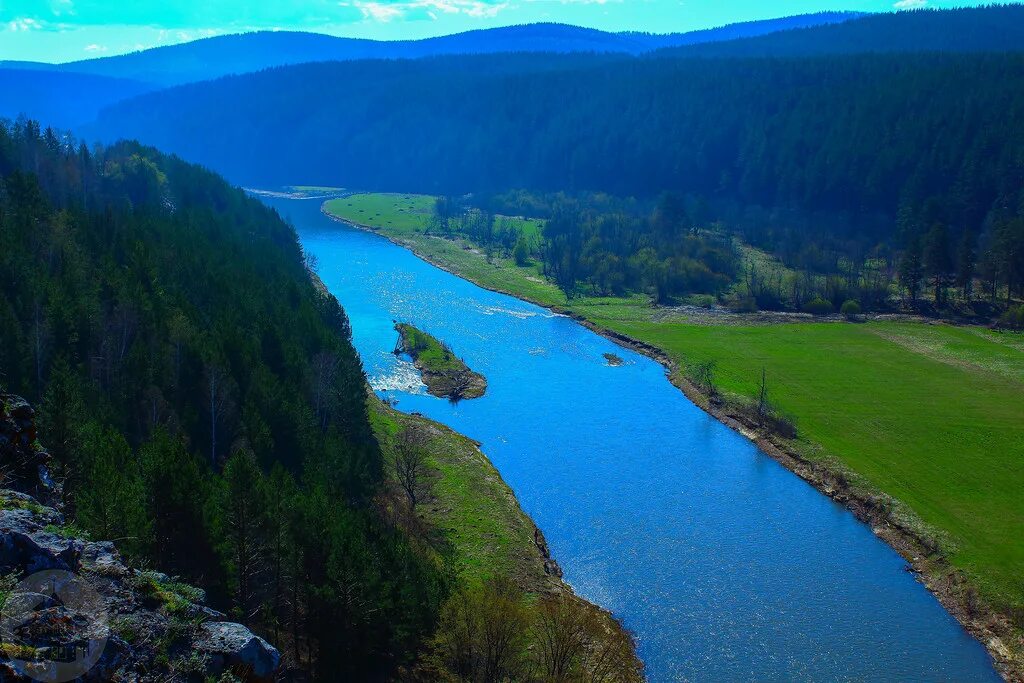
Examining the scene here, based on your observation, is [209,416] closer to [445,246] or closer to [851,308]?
[851,308]

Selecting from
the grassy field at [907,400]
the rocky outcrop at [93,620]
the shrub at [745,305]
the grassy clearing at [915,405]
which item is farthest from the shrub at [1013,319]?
the rocky outcrop at [93,620]

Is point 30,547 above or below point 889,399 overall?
above

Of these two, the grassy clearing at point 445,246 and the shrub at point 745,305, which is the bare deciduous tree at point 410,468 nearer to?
the grassy clearing at point 445,246

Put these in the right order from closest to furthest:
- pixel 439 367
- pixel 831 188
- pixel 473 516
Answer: pixel 473 516 → pixel 439 367 → pixel 831 188

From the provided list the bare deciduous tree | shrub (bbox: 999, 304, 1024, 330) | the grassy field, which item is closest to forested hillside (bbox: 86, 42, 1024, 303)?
shrub (bbox: 999, 304, 1024, 330)

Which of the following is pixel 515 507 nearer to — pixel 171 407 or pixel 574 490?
pixel 574 490

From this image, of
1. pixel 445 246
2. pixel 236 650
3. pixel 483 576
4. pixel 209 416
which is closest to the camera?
pixel 236 650

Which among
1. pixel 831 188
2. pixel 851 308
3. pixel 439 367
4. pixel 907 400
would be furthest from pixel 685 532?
pixel 831 188
